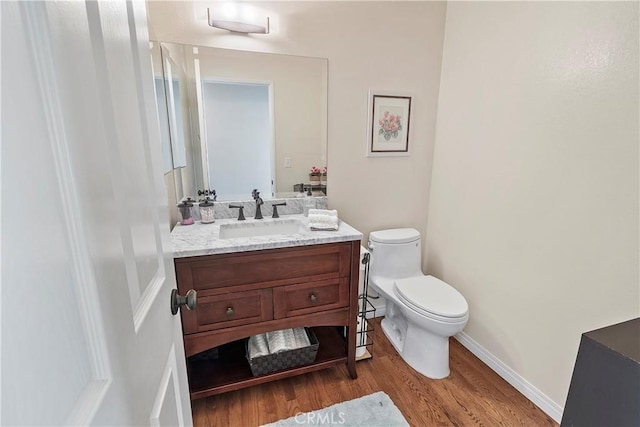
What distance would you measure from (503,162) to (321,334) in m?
1.50

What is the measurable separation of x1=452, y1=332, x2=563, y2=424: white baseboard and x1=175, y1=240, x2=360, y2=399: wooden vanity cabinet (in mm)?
853

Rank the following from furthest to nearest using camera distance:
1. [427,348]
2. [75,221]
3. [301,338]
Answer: [427,348] → [301,338] → [75,221]

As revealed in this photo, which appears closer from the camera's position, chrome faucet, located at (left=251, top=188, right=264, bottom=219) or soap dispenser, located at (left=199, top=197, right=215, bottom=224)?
soap dispenser, located at (left=199, top=197, right=215, bottom=224)

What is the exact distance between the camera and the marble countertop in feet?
4.47

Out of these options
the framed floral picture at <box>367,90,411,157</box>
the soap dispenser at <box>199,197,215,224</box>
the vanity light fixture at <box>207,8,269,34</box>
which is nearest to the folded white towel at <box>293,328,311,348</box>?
the soap dispenser at <box>199,197,215,224</box>

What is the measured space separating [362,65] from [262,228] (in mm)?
1208

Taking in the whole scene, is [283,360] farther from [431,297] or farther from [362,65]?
[362,65]

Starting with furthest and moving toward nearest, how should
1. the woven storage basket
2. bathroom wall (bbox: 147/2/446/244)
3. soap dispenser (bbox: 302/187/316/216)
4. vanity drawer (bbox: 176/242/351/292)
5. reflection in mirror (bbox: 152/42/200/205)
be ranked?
soap dispenser (bbox: 302/187/316/216), bathroom wall (bbox: 147/2/446/244), the woven storage basket, reflection in mirror (bbox: 152/42/200/205), vanity drawer (bbox: 176/242/351/292)

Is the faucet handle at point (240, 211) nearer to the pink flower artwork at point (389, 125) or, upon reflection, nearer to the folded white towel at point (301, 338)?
the folded white towel at point (301, 338)

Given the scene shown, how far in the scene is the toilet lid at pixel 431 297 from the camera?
5.61 feet

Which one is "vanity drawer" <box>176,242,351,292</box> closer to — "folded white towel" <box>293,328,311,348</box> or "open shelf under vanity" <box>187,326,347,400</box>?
"folded white towel" <box>293,328,311,348</box>

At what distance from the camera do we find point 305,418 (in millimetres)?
1552

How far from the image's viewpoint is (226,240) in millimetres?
1471

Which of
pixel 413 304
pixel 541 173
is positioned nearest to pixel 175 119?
pixel 413 304
